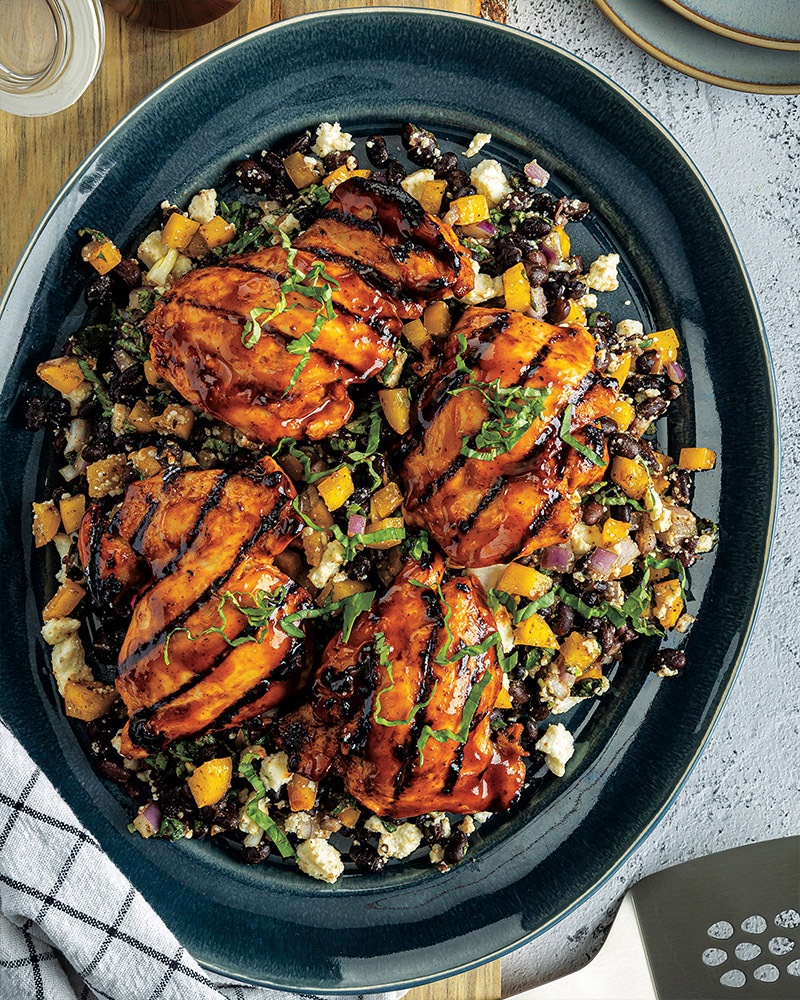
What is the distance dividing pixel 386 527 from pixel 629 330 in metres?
1.33

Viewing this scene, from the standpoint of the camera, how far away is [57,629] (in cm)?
Answer: 322

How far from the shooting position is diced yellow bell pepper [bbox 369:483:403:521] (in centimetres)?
310

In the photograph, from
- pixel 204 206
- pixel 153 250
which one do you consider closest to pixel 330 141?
pixel 204 206

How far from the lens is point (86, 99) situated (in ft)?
10.8

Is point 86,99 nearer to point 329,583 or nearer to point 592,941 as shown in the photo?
point 329,583

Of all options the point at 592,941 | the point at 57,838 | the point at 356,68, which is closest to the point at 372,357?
the point at 356,68

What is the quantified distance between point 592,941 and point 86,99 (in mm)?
4292

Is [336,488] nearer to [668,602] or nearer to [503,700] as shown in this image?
[503,700]

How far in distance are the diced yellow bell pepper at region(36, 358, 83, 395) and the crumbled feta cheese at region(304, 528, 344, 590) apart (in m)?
1.20

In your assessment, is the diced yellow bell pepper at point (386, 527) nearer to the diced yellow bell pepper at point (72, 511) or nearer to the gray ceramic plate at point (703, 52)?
the diced yellow bell pepper at point (72, 511)

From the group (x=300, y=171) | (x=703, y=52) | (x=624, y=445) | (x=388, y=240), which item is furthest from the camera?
(x=703, y=52)

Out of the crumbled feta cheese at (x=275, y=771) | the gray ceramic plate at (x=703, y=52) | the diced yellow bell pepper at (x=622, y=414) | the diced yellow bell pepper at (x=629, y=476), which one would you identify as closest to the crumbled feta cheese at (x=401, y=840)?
the crumbled feta cheese at (x=275, y=771)

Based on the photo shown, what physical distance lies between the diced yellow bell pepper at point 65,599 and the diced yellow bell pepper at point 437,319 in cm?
173

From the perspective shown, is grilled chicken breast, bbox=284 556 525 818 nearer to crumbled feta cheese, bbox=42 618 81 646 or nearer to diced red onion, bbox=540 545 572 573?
diced red onion, bbox=540 545 572 573
